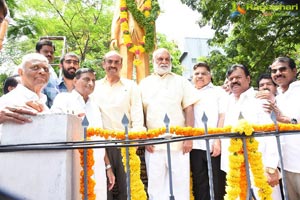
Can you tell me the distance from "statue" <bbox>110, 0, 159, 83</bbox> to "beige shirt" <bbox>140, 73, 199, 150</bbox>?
2592 millimetres

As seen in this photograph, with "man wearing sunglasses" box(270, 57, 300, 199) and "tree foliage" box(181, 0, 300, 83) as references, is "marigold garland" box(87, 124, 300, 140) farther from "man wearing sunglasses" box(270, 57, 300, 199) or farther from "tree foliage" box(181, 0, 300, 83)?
"tree foliage" box(181, 0, 300, 83)

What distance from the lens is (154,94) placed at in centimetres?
368

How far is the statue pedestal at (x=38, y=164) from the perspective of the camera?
161 centimetres

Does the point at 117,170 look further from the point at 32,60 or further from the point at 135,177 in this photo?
the point at 32,60

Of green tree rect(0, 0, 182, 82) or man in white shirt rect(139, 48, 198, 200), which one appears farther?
green tree rect(0, 0, 182, 82)

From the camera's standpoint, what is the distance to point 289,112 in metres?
2.99

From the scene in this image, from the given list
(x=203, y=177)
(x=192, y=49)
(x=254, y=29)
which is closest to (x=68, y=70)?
(x=203, y=177)

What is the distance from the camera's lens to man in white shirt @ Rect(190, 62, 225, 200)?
137 inches

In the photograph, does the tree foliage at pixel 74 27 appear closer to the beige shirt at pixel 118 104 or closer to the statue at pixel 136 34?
the statue at pixel 136 34

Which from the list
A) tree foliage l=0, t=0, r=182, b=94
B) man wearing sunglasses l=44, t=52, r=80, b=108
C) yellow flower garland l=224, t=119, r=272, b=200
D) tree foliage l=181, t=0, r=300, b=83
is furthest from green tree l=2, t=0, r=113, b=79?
yellow flower garland l=224, t=119, r=272, b=200

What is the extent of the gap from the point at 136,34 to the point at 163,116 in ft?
11.1

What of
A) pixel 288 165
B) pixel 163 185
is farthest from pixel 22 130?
pixel 288 165

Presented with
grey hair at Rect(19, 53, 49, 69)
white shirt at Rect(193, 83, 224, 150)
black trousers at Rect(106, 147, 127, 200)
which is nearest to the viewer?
grey hair at Rect(19, 53, 49, 69)

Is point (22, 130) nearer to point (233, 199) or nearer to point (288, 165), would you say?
point (233, 199)
